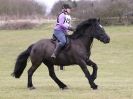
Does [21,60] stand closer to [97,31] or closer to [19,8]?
[97,31]

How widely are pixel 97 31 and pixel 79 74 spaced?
40.0 feet

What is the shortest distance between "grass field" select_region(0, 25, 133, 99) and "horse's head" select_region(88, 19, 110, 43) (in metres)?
1.54

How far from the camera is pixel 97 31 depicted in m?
15.3

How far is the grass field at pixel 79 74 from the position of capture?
44.6 ft

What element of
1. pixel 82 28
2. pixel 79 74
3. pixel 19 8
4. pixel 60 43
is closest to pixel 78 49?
pixel 60 43

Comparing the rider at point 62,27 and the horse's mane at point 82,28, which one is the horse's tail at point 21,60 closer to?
the rider at point 62,27

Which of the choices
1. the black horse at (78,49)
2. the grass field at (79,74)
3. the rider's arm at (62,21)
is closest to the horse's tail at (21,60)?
the black horse at (78,49)

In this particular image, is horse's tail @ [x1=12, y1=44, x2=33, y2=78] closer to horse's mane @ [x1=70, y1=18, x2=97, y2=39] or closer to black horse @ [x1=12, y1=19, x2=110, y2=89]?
black horse @ [x1=12, y1=19, x2=110, y2=89]

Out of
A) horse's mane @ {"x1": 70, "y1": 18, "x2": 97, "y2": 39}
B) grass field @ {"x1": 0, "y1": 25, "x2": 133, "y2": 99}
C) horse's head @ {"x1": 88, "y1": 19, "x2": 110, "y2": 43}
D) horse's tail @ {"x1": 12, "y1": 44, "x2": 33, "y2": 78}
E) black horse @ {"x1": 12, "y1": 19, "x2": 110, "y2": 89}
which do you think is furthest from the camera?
horse's tail @ {"x1": 12, "y1": 44, "x2": 33, "y2": 78}

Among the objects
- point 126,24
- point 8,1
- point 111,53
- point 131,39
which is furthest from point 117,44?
point 8,1

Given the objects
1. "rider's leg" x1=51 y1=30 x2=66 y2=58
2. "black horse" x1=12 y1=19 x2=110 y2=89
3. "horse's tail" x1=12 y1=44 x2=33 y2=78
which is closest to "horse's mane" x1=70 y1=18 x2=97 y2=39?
"black horse" x1=12 y1=19 x2=110 y2=89

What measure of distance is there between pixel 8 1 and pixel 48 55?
9348 centimetres

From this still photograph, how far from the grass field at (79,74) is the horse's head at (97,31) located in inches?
60.7

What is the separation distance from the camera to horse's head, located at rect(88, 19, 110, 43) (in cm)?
1522
